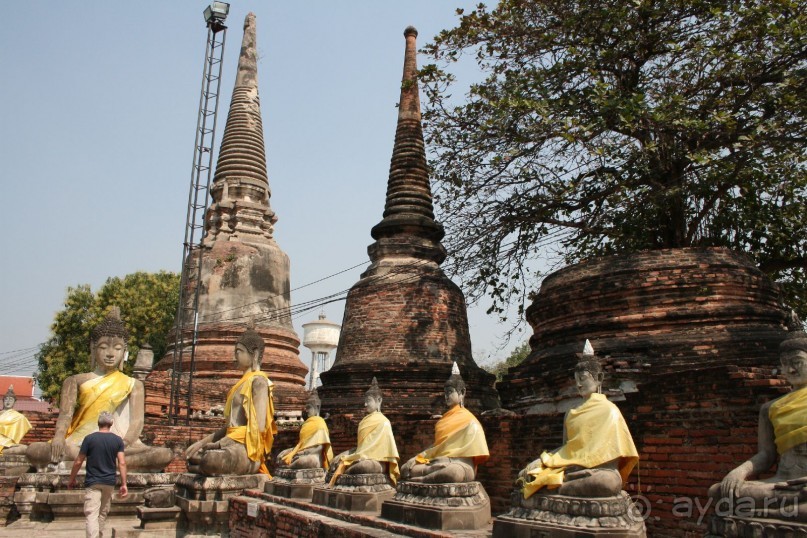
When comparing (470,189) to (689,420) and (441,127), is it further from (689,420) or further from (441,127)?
(689,420)

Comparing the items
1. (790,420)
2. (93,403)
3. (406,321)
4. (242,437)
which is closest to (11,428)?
(93,403)

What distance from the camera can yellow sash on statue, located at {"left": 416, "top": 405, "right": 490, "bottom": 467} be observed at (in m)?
6.43

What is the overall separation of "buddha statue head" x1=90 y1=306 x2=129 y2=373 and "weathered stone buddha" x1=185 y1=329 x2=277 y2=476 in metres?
1.43

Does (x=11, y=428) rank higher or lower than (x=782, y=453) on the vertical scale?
higher

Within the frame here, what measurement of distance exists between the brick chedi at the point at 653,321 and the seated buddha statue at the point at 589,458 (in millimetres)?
3552

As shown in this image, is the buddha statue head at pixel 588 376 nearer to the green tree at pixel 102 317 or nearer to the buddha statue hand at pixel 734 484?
the buddha statue hand at pixel 734 484

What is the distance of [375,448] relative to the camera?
301 inches

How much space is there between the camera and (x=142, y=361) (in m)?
20.9

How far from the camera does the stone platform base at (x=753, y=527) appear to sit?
3.85 m

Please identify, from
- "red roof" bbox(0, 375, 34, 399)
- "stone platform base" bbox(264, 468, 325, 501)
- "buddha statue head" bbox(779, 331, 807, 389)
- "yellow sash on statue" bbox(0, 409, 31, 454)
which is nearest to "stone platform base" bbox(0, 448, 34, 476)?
"yellow sash on statue" bbox(0, 409, 31, 454)

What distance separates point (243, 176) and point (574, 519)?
17473mm

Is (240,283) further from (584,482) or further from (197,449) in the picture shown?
(584,482)

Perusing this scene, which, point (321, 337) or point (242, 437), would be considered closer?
point (242, 437)

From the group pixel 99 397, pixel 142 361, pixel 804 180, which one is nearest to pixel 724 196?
pixel 804 180
